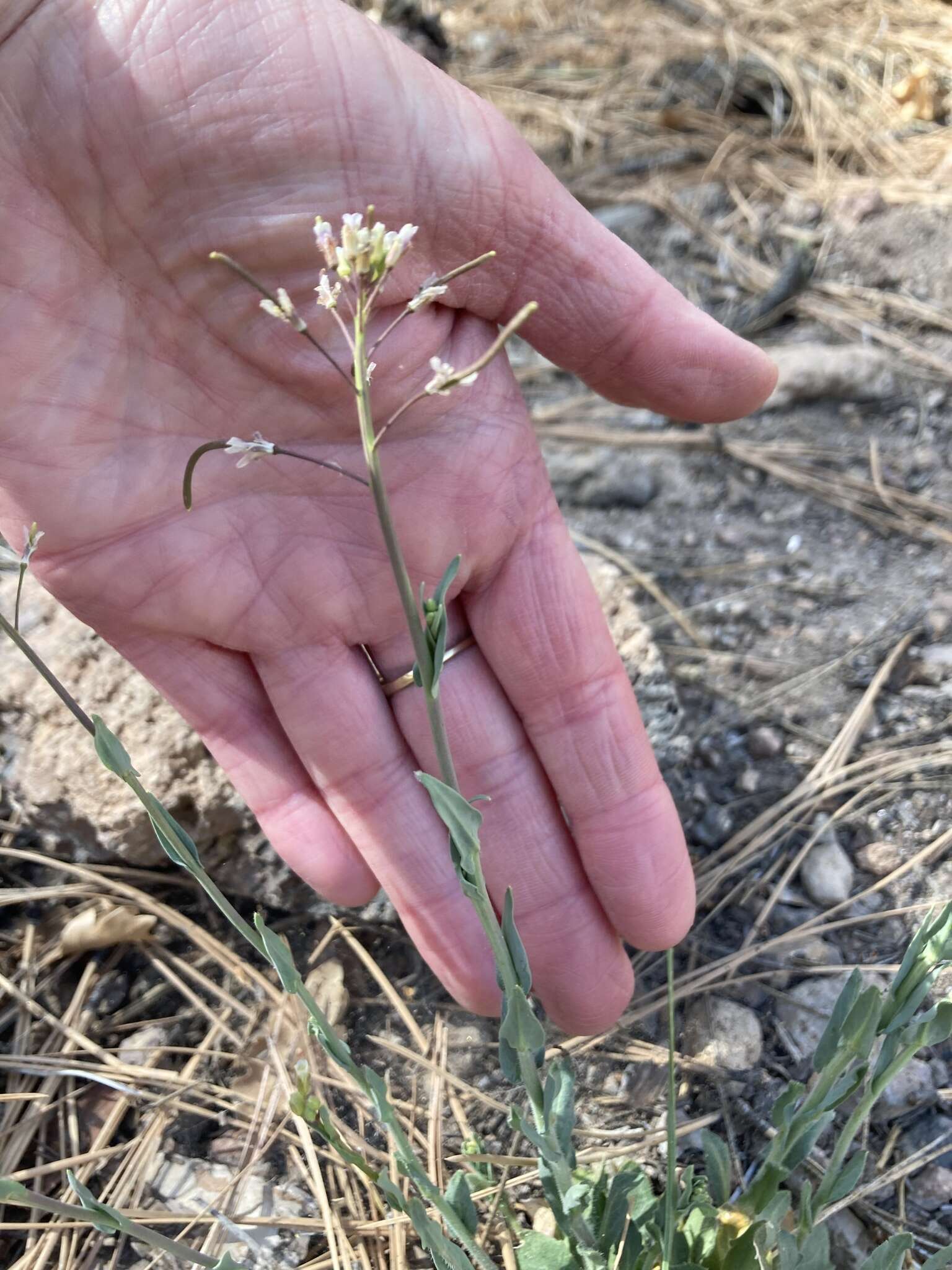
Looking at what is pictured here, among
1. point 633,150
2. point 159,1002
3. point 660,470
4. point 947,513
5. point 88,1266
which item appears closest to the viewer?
point 88,1266

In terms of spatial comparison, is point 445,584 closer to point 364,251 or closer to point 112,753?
point 364,251

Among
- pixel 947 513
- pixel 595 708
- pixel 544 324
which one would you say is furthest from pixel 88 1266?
pixel 947 513

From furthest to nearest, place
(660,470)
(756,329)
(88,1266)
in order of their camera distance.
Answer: (756,329), (660,470), (88,1266)

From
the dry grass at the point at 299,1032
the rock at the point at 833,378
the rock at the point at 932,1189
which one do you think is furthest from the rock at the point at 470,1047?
the rock at the point at 833,378

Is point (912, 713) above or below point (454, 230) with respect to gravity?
below

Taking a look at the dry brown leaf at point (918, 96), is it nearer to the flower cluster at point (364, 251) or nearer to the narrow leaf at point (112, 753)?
the flower cluster at point (364, 251)

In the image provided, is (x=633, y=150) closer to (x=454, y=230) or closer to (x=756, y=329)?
(x=756, y=329)
